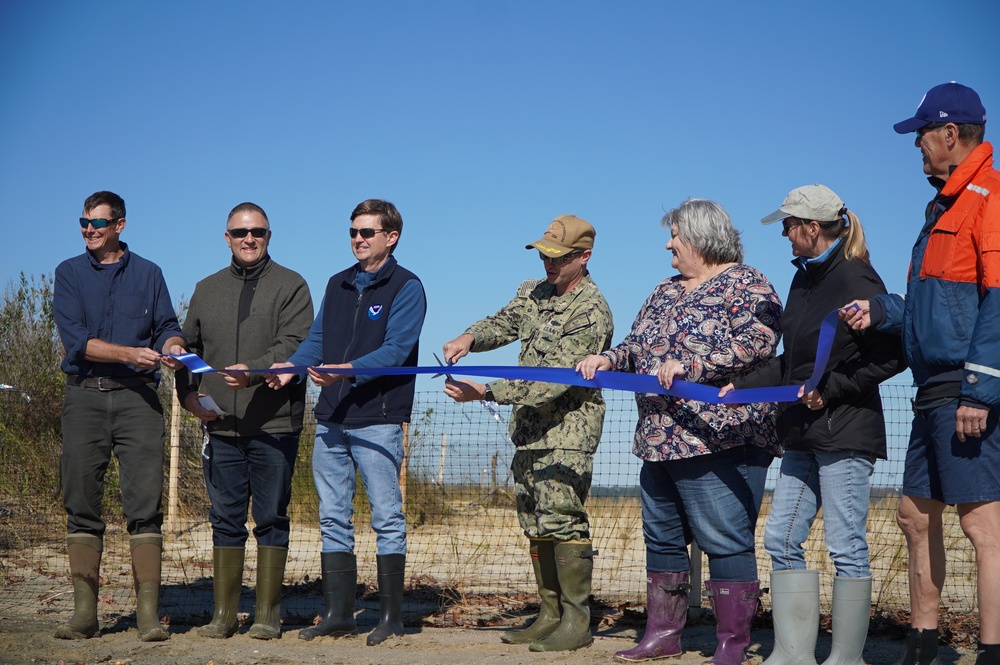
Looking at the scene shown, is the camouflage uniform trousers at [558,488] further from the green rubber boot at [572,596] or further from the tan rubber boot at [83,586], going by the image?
the tan rubber boot at [83,586]

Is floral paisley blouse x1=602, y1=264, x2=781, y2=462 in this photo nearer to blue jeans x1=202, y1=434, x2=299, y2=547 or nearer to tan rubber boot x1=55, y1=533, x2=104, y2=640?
blue jeans x1=202, y1=434, x2=299, y2=547

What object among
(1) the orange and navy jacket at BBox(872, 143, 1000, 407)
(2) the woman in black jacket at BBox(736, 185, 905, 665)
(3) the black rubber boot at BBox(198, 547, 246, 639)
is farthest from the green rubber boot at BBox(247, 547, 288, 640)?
(1) the orange and navy jacket at BBox(872, 143, 1000, 407)

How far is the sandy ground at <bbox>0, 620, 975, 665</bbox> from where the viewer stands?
4.55 metres

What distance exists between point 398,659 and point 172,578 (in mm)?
3435

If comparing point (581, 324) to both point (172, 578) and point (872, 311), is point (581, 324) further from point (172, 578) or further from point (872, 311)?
point (172, 578)

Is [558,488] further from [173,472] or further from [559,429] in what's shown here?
[173,472]

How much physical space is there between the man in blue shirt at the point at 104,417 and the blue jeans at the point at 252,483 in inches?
12.2

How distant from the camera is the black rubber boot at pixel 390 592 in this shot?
5.02m

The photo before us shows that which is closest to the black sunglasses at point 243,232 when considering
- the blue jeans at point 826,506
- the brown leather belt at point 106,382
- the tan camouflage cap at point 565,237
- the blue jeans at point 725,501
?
the brown leather belt at point 106,382

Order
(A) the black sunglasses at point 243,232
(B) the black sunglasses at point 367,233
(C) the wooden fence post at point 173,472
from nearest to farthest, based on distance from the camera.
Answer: (B) the black sunglasses at point 367,233, (A) the black sunglasses at point 243,232, (C) the wooden fence post at point 173,472

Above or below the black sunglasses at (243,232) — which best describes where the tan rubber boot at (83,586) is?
below

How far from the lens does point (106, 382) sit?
511 cm

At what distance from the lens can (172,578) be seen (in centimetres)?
734

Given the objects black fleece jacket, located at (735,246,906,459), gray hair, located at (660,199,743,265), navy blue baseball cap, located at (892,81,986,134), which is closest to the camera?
navy blue baseball cap, located at (892,81,986,134)
